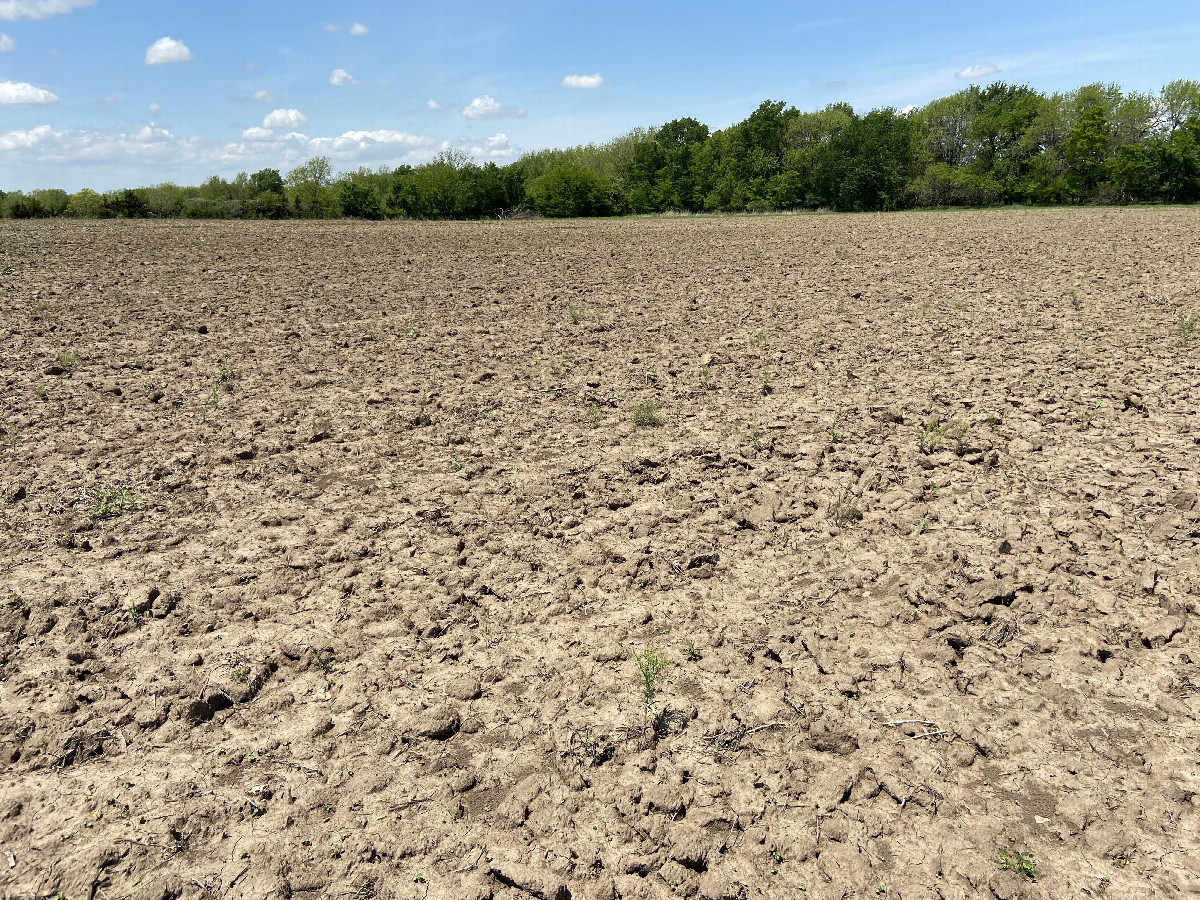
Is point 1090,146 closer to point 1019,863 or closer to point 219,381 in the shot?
point 219,381

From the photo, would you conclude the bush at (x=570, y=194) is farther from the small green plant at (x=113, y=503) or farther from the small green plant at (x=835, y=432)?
the small green plant at (x=113, y=503)

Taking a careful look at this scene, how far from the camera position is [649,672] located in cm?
468

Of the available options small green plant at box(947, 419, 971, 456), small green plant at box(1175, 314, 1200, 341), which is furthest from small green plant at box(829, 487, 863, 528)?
small green plant at box(1175, 314, 1200, 341)

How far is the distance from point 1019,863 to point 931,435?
583 centimetres

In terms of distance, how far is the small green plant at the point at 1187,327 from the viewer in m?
12.0

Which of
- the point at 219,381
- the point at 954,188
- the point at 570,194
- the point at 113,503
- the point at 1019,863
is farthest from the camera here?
the point at 954,188

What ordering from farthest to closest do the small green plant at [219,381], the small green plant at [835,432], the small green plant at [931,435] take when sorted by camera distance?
the small green plant at [219,381], the small green plant at [835,432], the small green plant at [931,435]

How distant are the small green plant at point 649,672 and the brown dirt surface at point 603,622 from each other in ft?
0.28

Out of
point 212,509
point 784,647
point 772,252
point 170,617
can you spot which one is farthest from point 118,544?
point 772,252

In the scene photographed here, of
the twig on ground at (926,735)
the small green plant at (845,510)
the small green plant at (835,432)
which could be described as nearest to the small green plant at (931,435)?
the small green plant at (835,432)

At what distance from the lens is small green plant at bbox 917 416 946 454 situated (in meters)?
8.12

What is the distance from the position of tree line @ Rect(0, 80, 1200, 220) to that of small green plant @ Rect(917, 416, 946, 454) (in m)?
56.9

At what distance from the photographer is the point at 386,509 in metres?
7.14

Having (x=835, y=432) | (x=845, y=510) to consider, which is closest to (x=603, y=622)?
(x=845, y=510)
